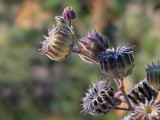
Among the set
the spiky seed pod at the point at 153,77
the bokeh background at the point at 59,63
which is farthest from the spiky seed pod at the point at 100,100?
the bokeh background at the point at 59,63

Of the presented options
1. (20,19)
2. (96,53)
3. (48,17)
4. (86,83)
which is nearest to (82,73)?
(86,83)

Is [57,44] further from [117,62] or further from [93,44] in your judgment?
[117,62]

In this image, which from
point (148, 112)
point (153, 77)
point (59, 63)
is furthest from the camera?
point (59, 63)

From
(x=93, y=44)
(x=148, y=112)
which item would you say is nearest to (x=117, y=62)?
(x=93, y=44)

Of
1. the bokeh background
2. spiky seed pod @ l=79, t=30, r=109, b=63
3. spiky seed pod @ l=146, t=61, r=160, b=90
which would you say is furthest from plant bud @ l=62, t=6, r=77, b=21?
the bokeh background

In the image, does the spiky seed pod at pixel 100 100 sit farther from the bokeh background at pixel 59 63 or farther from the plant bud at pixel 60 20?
the bokeh background at pixel 59 63

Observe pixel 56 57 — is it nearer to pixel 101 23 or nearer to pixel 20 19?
pixel 101 23
